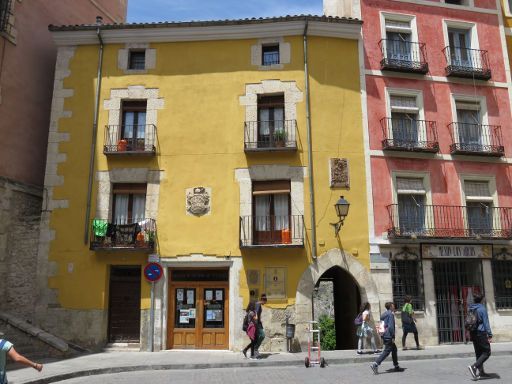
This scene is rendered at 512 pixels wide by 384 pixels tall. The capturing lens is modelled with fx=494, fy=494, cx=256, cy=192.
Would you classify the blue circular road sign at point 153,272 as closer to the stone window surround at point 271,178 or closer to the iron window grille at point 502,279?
the stone window surround at point 271,178

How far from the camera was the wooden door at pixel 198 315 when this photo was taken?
1515 cm

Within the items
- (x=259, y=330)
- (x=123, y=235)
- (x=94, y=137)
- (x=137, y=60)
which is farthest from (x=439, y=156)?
(x=94, y=137)

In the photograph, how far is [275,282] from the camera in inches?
593

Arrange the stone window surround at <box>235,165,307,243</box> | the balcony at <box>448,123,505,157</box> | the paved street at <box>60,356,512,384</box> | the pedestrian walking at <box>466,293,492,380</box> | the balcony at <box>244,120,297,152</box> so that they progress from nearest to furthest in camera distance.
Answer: the pedestrian walking at <box>466,293,492,380</box> < the paved street at <box>60,356,512,384</box> < the stone window surround at <box>235,165,307,243</box> < the balcony at <box>244,120,297,152</box> < the balcony at <box>448,123,505,157</box>

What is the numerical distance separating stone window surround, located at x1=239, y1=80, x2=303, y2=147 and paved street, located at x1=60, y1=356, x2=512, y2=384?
26.3ft

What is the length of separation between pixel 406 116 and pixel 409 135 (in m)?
0.70

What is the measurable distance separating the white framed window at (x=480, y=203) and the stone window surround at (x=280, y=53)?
7137 mm

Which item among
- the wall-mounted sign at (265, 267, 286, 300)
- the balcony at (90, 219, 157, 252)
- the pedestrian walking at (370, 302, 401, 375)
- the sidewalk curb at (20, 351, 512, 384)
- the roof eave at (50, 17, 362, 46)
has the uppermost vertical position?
the roof eave at (50, 17, 362, 46)

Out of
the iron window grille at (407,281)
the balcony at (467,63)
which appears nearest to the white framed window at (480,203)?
the iron window grille at (407,281)

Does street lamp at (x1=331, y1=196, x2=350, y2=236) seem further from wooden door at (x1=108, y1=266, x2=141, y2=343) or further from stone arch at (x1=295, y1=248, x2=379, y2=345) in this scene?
wooden door at (x1=108, y1=266, x2=141, y2=343)

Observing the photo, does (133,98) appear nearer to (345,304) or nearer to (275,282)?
(275,282)

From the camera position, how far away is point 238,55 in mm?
16703

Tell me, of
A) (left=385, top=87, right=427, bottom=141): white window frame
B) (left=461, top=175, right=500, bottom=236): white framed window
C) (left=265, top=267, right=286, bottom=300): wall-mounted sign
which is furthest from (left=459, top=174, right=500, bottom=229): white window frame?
(left=265, top=267, right=286, bottom=300): wall-mounted sign

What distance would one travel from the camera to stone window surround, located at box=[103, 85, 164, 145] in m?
16.4
